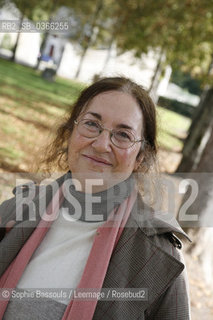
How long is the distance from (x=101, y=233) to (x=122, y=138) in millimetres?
521

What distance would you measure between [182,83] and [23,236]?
50.1m

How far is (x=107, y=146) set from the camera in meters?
2.00

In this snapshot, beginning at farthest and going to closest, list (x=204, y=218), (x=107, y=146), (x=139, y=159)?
(x=204, y=218)
(x=139, y=159)
(x=107, y=146)

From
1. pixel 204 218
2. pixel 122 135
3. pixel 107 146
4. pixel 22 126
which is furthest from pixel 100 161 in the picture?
pixel 22 126

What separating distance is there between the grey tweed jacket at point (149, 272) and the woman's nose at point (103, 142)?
40 centimetres

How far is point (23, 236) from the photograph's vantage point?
85.0 inches

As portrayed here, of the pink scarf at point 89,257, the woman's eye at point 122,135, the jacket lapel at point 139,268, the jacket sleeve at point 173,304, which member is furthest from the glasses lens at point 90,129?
the jacket sleeve at point 173,304

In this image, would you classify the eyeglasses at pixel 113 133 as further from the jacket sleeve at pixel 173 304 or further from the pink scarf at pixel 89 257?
the jacket sleeve at pixel 173 304

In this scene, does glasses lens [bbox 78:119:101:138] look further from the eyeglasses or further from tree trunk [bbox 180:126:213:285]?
tree trunk [bbox 180:126:213:285]

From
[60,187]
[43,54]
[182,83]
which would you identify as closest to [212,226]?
[60,187]

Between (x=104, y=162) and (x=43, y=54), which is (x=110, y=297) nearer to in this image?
(x=104, y=162)

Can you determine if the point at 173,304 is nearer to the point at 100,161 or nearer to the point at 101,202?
the point at 101,202

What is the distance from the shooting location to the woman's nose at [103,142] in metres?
1.99

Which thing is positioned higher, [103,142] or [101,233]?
[103,142]
